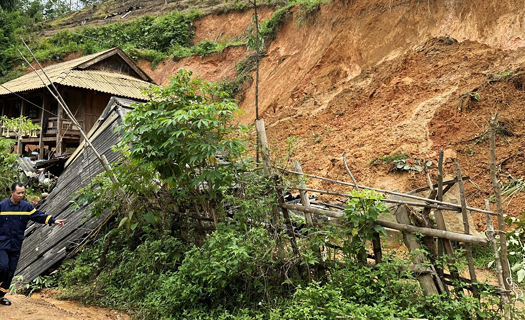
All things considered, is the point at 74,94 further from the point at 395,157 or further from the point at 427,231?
the point at 427,231

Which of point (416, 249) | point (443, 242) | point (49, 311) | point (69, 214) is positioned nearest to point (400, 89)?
point (443, 242)

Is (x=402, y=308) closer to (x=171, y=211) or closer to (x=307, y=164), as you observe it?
(x=171, y=211)

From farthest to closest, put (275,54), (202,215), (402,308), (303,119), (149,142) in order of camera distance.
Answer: (275,54) → (303,119) → (202,215) → (149,142) → (402,308)

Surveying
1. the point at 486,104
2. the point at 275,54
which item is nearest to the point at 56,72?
the point at 275,54

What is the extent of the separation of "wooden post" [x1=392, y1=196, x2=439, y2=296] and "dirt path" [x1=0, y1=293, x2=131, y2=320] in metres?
3.38

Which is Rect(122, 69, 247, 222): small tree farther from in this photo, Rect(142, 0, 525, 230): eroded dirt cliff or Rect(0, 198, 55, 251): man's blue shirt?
Rect(142, 0, 525, 230): eroded dirt cliff

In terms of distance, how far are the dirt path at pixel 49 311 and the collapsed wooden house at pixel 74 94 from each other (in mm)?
12666

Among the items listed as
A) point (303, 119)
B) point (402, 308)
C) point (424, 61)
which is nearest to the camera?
point (402, 308)

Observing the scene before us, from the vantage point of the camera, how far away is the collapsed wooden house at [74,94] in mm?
16891

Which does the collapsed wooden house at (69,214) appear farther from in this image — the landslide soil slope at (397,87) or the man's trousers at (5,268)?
the landslide soil slope at (397,87)

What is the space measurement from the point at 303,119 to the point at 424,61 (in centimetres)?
453

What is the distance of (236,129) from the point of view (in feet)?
15.2

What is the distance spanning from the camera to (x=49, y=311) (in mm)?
4723

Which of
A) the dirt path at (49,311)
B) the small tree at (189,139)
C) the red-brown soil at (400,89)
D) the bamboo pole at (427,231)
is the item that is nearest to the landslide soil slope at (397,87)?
the red-brown soil at (400,89)
